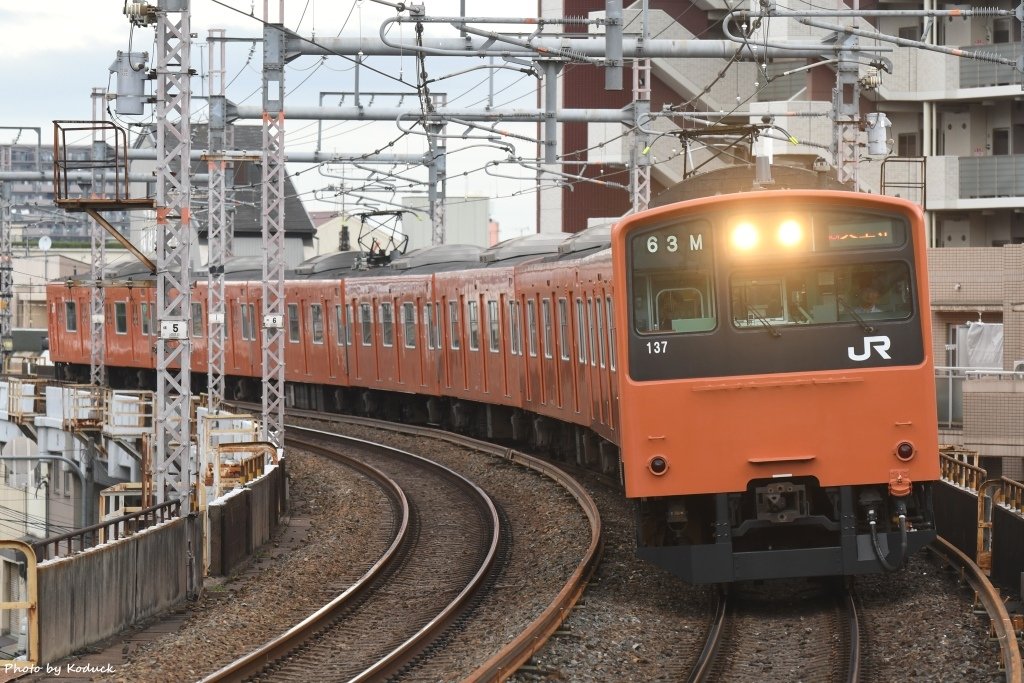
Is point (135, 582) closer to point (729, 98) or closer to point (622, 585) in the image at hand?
point (622, 585)

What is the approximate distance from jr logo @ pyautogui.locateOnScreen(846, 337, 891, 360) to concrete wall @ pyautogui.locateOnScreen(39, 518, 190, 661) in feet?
17.0

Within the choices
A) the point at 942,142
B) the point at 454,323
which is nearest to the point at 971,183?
the point at 942,142

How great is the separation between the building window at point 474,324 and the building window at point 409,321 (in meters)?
2.67

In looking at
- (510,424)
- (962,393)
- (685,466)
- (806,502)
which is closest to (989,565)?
(806,502)

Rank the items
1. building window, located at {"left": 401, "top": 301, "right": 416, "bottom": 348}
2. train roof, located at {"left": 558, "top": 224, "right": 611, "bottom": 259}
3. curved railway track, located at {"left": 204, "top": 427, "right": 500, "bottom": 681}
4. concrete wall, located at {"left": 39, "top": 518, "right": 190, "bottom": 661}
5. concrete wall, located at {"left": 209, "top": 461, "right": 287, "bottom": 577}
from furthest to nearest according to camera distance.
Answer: building window, located at {"left": 401, "top": 301, "right": 416, "bottom": 348} < train roof, located at {"left": 558, "top": 224, "right": 611, "bottom": 259} < concrete wall, located at {"left": 209, "top": 461, "right": 287, "bottom": 577} < concrete wall, located at {"left": 39, "top": 518, "right": 190, "bottom": 661} < curved railway track, located at {"left": 204, "top": 427, "right": 500, "bottom": 681}

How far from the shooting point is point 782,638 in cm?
974

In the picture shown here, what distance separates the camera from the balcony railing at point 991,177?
89.7ft

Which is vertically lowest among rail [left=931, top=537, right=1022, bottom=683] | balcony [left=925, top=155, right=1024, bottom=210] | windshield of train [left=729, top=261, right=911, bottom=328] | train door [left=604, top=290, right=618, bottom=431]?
rail [left=931, top=537, right=1022, bottom=683]

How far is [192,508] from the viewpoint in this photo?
13.8 metres

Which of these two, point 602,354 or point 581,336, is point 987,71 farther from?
point 602,354

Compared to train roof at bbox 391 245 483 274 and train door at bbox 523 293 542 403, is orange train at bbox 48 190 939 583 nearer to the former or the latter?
train door at bbox 523 293 542 403

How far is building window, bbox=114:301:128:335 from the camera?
3769cm

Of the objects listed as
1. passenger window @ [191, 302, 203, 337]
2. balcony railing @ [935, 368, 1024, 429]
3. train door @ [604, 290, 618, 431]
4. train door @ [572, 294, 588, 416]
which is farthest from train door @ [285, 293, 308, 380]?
train door @ [604, 290, 618, 431]

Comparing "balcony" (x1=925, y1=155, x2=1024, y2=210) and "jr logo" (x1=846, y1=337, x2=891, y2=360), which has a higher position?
"balcony" (x1=925, y1=155, x2=1024, y2=210)
